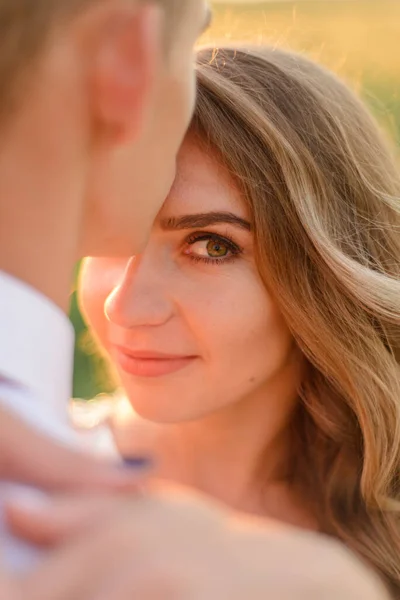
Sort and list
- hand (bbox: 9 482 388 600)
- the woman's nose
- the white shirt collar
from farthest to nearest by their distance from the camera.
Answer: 1. the woman's nose
2. the white shirt collar
3. hand (bbox: 9 482 388 600)

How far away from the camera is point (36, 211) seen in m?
0.80

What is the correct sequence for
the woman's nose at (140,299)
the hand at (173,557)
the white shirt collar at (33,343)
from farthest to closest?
the woman's nose at (140,299)
the white shirt collar at (33,343)
the hand at (173,557)

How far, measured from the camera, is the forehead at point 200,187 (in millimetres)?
1700

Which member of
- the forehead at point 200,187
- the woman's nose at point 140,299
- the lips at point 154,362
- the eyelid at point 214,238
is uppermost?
the forehead at point 200,187

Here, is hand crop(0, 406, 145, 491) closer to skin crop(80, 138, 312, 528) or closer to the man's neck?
the man's neck

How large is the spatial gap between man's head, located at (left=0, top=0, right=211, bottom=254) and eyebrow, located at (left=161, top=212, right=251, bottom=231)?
0.78 metres

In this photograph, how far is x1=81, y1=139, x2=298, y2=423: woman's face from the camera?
171cm

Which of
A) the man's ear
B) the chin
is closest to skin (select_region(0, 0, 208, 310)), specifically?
the man's ear

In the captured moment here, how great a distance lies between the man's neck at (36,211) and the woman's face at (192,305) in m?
0.86

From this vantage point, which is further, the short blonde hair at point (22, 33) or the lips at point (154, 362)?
the lips at point (154, 362)

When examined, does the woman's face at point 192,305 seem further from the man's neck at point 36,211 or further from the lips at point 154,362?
the man's neck at point 36,211

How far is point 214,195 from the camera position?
1.71 meters

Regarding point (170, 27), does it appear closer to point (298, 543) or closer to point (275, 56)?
point (298, 543)

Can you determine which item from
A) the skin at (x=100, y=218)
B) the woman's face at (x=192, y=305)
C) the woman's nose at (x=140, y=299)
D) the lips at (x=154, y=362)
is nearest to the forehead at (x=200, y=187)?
the woman's face at (x=192, y=305)
